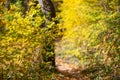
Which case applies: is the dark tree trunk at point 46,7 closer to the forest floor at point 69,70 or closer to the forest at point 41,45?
the forest at point 41,45

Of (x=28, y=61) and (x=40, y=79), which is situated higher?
(x=28, y=61)

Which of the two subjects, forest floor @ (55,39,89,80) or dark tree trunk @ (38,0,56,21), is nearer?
dark tree trunk @ (38,0,56,21)

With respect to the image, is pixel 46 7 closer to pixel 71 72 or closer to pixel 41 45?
pixel 41 45

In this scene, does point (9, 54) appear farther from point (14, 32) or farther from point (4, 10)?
point (4, 10)

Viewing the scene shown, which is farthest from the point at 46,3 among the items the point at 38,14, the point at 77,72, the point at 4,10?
the point at 77,72

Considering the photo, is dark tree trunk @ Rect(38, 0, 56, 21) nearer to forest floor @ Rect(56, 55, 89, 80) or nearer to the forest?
the forest

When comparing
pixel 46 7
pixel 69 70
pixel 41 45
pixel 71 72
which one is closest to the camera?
pixel 41 45

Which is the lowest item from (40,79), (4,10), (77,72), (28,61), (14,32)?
(77,72)

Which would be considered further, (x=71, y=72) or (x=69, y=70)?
(x=69, y=70)

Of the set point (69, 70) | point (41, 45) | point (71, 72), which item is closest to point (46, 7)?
point (41, 45)

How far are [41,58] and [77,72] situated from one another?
392 centimetres

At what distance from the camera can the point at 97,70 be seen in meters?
11.4

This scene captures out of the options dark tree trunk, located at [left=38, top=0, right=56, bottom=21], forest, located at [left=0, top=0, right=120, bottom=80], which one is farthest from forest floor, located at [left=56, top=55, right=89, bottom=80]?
dark tree trunk, located at [left=38, top=0, right=56, bottom=21]

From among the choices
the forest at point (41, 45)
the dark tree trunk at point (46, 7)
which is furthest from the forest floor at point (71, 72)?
the dark tree trunk at point (46, 7)
